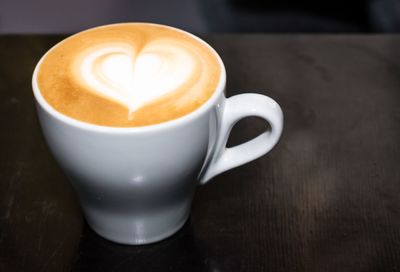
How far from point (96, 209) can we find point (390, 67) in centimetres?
46

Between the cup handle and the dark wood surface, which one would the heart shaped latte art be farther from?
the dark wood surface

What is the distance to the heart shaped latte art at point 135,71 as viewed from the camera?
0.50m

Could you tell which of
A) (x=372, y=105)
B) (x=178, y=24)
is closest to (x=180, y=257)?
(x=372, y=105)

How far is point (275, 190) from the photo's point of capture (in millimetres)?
637

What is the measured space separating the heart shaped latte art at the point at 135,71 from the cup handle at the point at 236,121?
0.05 m

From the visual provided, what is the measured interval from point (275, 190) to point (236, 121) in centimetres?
12

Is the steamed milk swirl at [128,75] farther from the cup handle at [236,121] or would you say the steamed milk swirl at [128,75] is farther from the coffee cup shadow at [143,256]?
the coffee cup shadow at [143,256]

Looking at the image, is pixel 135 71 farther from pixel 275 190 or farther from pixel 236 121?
pixel 275 190

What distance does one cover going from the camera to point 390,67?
82 cm

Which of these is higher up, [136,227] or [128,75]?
[128,75]

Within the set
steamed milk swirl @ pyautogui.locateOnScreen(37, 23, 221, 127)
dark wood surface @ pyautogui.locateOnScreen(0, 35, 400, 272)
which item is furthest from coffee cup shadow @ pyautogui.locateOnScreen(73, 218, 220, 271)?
steamed milk swirl @ pyautogui.locateOnScreen(37, 23, 221, 127)

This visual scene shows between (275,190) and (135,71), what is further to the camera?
(275,190)

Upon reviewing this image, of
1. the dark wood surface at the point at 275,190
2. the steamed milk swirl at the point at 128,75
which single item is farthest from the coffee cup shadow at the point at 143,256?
the steamed milk swirl at the point at 128,75

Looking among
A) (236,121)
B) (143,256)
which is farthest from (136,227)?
(236,121)
